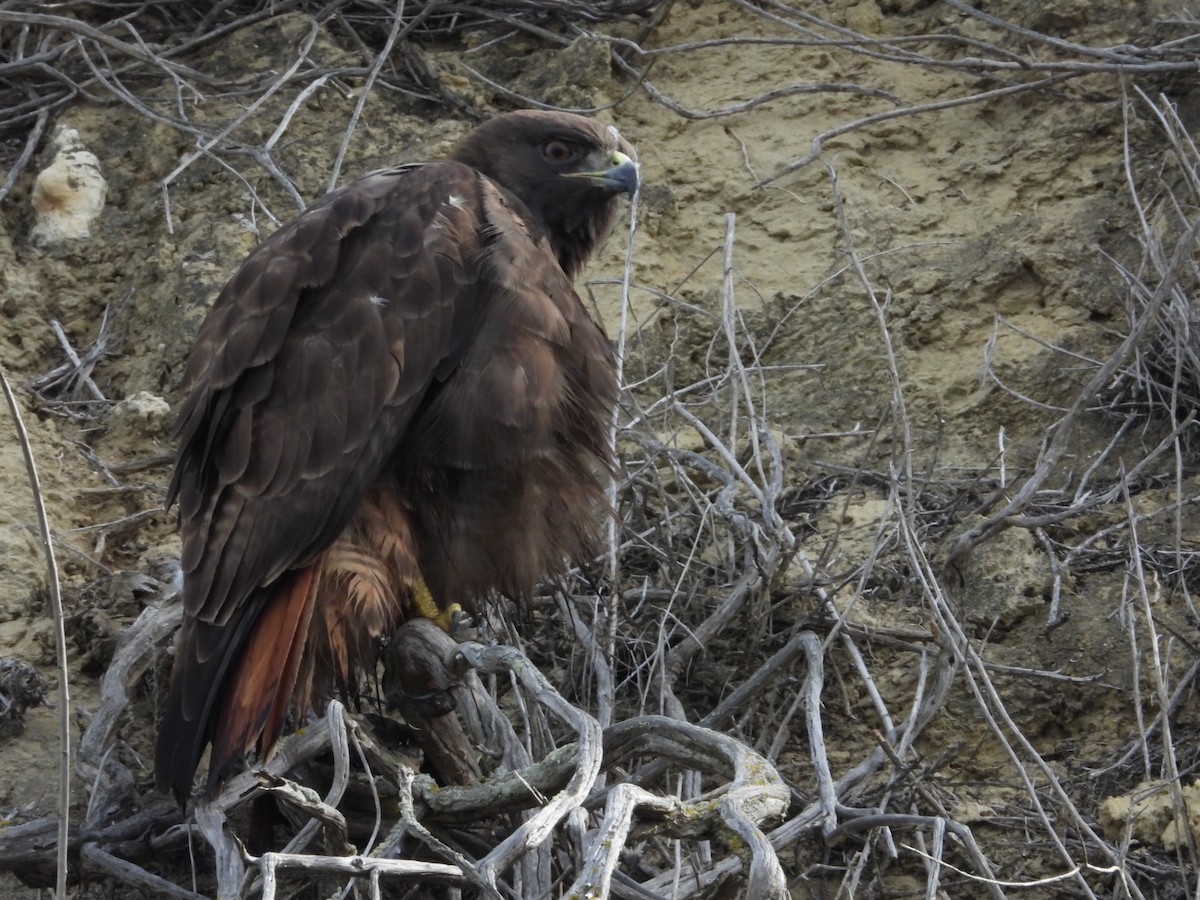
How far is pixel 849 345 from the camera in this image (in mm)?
5512

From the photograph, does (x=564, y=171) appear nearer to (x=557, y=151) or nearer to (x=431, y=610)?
(x=557, y=151)

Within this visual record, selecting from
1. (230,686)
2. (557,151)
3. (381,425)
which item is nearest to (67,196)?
(557,151)

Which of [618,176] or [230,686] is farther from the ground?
[618,176]

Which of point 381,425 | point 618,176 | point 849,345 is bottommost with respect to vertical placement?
point 849,345

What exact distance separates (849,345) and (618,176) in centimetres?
136

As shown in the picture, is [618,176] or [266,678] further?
[618,176]

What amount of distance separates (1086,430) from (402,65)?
2.99 m

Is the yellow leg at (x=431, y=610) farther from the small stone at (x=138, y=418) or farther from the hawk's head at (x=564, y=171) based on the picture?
the small stone at (x=138, y=418)

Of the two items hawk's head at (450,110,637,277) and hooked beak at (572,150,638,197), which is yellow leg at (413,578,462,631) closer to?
hawk's head at (450,110,637,277)

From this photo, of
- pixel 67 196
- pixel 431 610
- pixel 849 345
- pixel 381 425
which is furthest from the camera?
pixel 67 196

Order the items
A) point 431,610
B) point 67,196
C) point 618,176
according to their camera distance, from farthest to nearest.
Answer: point 67,196 < point 618,176 < point 431,610

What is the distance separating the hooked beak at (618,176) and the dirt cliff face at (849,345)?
37 cm

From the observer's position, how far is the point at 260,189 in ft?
19.4

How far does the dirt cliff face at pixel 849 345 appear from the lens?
13.9ft
